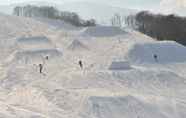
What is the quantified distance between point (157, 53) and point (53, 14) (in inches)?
1526

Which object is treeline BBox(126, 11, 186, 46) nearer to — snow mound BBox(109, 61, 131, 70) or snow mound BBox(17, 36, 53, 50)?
snow mound BBox(17, 36, 53, 50)

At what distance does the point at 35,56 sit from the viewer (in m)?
33.8

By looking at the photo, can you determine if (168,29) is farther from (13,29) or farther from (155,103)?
(155,103)

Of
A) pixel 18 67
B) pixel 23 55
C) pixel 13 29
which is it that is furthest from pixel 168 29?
pixel 18 67

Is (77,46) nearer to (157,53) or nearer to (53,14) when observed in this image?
(157,53)

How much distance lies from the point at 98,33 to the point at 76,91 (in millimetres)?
21533

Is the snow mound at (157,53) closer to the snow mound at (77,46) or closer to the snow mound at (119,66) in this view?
the snow mound at (119,66)

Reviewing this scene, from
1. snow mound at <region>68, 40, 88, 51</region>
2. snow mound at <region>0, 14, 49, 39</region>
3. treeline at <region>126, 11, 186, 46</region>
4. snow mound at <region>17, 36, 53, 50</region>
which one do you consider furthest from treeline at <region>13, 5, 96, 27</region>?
snow mound at <region>68, 40, 88, 51</region>

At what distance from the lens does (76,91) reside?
71.9 ft

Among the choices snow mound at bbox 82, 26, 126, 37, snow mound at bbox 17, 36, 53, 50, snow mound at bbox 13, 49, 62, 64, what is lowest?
snow mound at bbox 13, 49, 62, 64

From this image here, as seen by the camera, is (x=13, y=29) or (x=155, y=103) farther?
(x=13, y=29)

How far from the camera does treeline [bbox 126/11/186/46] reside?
158 ft

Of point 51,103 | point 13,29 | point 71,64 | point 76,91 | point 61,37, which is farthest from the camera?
point 13,29

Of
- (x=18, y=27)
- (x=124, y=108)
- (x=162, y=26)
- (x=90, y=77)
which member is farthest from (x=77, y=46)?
(x=162, y=26)
